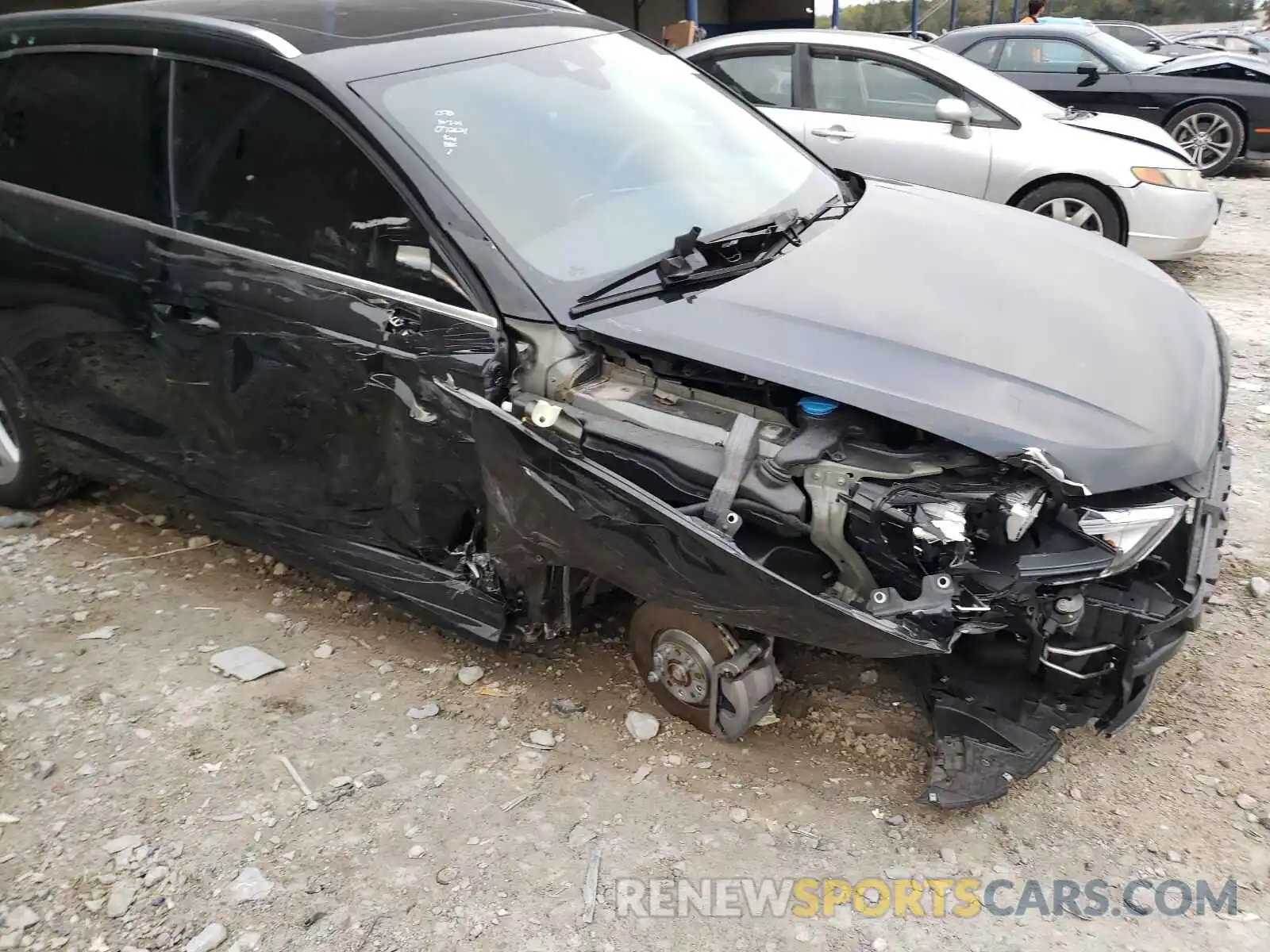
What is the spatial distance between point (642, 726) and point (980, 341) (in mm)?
1379

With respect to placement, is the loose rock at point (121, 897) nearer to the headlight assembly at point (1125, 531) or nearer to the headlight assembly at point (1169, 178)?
the headlight assembly at point (1125, 531)

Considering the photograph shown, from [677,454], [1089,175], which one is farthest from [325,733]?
[1089,175]

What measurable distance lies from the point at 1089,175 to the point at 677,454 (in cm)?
480

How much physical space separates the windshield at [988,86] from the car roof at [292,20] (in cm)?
370

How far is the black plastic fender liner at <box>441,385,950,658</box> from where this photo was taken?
7.08 ft

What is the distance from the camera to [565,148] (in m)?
2.85

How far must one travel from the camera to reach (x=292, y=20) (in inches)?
116

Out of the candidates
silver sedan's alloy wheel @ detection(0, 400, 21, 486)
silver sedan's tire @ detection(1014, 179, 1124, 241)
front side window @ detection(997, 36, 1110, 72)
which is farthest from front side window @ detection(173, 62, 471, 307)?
front side window @ detection(997, 36, 1110, 72)

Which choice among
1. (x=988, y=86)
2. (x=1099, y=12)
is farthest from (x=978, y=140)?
(x=1099, y=12)

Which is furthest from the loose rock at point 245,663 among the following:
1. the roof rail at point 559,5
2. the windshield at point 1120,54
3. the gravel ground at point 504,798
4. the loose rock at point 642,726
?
the windshield at point 1120,54

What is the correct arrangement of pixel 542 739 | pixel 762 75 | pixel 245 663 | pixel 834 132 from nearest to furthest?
pixel 542 739
pixel 245 663
pixel 834 132
pixel 762 75

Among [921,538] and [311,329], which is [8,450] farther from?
[921,538]

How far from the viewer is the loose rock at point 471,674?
2998 millimetres

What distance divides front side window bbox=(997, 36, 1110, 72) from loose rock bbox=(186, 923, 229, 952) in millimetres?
9362
